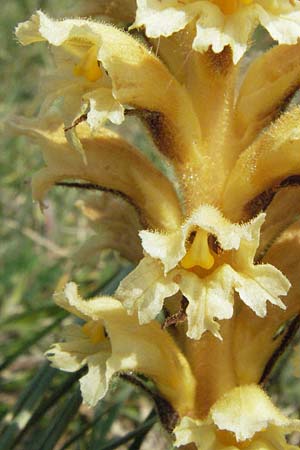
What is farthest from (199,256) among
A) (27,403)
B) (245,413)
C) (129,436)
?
(27,403)

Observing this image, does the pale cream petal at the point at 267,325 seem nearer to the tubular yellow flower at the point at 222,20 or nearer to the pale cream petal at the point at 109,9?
the tubular yellow flower at the point at 222,20

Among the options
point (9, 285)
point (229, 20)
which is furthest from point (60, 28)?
point (9, 285)

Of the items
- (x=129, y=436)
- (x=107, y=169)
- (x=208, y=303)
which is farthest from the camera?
(x=129, y=436)

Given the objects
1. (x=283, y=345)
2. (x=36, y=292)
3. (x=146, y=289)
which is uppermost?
(x=146, y=289)

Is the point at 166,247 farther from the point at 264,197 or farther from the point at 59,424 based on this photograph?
the point at 59,424

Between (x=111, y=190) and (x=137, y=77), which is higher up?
(x=137, y=77)

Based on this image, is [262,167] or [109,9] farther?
[109,9]

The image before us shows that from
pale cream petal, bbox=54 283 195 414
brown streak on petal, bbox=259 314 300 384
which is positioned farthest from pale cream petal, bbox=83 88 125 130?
brown streak on petal, bbox=259 314 300 384
